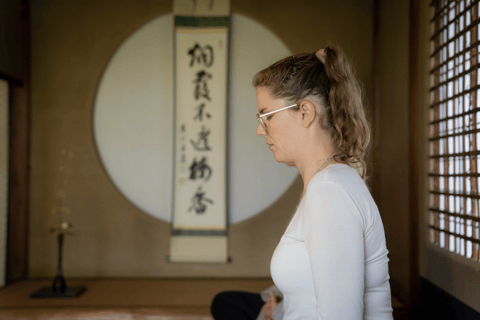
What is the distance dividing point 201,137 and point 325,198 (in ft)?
6.97

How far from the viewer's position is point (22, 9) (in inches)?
110

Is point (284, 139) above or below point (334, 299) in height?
above

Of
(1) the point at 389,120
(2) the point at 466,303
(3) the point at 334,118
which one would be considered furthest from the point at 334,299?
(1) the point at 389,120

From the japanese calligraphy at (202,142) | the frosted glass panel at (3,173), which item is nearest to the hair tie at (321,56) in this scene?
the japanese calligraphy at (202,142)

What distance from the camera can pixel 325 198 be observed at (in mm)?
744

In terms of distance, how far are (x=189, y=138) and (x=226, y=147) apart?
0.98 feet

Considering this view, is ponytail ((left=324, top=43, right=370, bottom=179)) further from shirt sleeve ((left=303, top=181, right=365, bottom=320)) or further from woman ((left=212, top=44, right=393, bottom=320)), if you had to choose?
shirt sleeve ((left=303, top=181, right=365, bottom=320))

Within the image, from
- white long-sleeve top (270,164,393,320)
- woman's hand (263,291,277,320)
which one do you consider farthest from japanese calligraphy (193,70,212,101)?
white long-sleeve top (270,164,393,320)

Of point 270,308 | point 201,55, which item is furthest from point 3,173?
point 270,308

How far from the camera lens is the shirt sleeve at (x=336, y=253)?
27.3 inches

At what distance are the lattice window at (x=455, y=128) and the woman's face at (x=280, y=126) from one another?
0.92 m

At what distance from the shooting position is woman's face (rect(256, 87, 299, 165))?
3.09 feet

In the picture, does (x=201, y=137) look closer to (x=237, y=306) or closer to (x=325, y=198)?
(x=237, y=306)

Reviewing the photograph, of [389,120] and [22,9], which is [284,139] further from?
[22,9]
